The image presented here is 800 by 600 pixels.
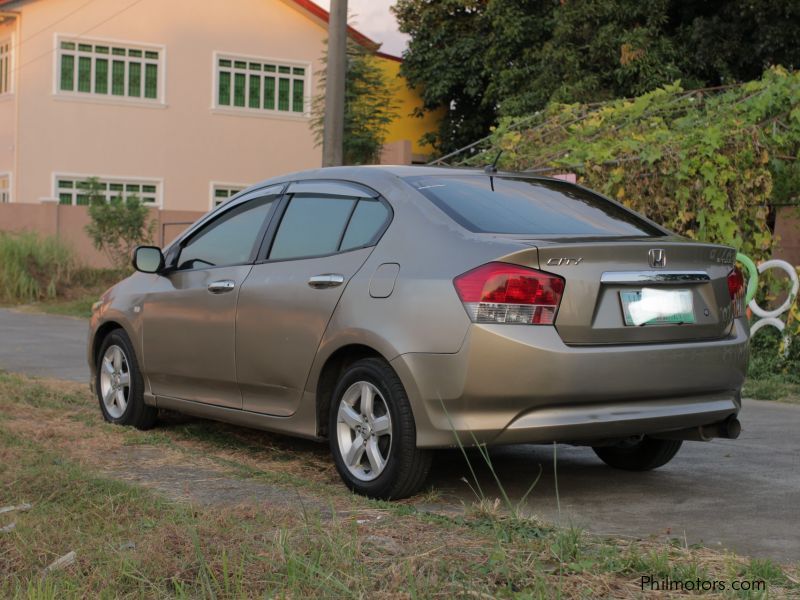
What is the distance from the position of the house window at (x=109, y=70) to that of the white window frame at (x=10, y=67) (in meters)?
1.18

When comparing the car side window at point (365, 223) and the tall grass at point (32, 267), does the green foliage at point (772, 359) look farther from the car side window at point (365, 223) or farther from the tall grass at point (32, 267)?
the tall grass at point (32, 267)

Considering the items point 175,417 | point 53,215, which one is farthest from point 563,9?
point 175,417

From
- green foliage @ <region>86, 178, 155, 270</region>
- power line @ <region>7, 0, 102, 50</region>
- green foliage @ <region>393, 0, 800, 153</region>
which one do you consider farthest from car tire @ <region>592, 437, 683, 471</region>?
power line @ <region>7, 0, 102, 50</region>

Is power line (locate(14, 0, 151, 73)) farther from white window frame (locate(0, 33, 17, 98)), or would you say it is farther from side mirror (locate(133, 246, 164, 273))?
side mirror (locate(133, 246, 164, 273))

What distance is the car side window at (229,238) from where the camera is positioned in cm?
698

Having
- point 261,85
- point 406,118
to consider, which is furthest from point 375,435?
point 406,118

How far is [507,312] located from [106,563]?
200 cm

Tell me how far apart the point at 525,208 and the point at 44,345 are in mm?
9232

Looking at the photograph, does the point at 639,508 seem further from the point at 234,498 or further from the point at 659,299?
the point at 234,498

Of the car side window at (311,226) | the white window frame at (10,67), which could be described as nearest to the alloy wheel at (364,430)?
the car side window at (311,226)

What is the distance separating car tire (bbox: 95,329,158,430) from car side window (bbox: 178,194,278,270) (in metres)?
0.75

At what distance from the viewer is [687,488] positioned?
6.19 meters

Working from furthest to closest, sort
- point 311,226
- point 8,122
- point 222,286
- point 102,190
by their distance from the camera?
1. point 8,122
2. point 102,190
3. point 222,286
4. point 311,226

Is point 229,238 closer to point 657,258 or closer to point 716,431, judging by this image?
point 657,258
